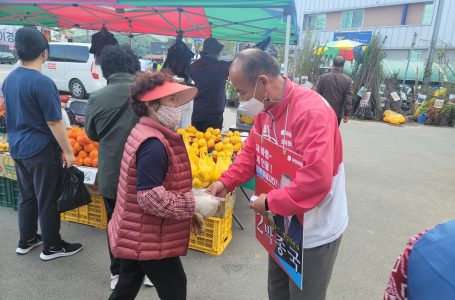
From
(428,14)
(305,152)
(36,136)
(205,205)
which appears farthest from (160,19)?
(428,14)

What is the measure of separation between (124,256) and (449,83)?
1680cm

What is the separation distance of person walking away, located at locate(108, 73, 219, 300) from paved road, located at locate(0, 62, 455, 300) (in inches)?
44.0

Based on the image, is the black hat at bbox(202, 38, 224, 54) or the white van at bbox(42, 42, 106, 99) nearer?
the black hat at bbox(202, 38, 224, 54)

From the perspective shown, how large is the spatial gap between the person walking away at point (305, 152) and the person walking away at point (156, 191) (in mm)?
395

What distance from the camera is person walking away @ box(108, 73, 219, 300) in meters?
1.75

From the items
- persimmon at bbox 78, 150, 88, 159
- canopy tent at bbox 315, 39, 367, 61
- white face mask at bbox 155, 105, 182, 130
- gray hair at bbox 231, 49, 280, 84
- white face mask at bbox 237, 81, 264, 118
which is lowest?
persimmon at bbox 78, 150, 88, 159

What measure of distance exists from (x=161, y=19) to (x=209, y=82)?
264 centimetres

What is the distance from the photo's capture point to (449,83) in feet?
49.0

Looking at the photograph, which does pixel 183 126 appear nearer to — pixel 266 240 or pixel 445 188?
pixel 266 240

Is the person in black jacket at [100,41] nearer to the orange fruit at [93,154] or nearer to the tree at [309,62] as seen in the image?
the orange fruit at [93,154]

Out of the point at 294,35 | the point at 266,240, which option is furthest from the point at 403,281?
the point at 294,35

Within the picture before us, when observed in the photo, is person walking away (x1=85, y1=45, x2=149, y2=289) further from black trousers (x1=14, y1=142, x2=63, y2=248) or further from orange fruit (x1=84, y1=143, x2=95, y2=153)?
orange fruit (x1=84, y1=143, x2=95, y2=153)

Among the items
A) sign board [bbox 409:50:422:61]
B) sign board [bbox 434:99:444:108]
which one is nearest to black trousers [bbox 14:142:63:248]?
sign board [bbox 434:99:444:108]

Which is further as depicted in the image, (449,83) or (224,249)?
(449,83)
